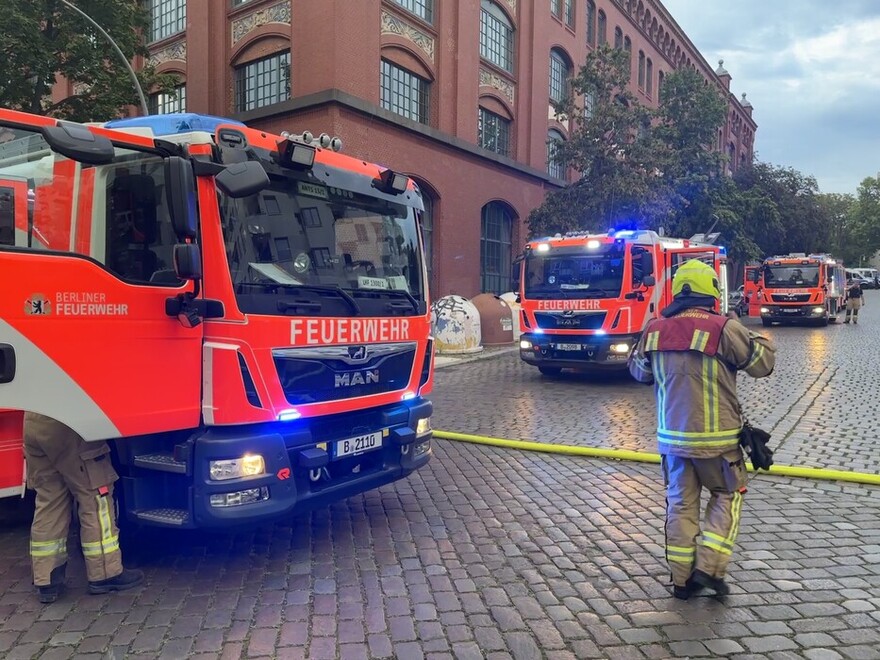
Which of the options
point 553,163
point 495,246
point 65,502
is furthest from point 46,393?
point 553,163

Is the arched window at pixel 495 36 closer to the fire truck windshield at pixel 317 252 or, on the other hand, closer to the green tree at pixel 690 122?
the green tree at pixel 690 122

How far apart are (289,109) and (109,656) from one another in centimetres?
1785

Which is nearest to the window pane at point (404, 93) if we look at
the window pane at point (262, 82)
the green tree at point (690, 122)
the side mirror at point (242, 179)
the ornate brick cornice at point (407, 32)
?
the ornate brick cornice at point (407, 32)

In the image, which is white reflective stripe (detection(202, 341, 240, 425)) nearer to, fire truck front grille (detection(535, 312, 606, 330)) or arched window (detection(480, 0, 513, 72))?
fire truck front grille (detection(535, 312, 606, 330))

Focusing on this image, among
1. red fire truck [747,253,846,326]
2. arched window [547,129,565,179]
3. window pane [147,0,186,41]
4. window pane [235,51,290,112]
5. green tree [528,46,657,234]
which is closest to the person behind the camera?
window pane [235,51,290,112]

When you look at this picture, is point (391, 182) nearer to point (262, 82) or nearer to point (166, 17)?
point (262, 82)

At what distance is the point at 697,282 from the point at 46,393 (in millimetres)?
3639

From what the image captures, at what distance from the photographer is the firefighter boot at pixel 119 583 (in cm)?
382

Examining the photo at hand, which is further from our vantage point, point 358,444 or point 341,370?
point 358,444

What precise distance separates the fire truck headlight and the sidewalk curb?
1038cm

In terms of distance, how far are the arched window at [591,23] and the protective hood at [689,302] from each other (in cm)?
3242

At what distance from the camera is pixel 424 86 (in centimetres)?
2228

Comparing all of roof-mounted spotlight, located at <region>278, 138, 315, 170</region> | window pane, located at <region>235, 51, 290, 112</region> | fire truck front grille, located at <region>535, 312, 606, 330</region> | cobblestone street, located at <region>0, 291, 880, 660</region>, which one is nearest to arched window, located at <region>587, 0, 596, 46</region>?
window pane, located at <region>235, 51, 290, 112</region>

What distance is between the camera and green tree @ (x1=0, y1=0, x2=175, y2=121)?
15.1 meters
